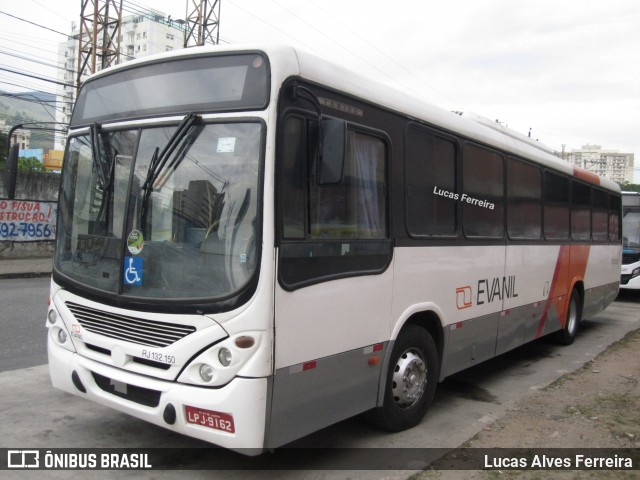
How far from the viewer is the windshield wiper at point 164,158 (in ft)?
12.4

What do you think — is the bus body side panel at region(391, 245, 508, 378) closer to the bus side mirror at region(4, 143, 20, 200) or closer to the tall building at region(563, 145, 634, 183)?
the bus side mirror at region(4, 143, 20, 200)

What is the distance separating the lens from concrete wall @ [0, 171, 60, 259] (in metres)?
18.8

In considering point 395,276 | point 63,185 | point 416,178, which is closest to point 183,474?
point 395,276

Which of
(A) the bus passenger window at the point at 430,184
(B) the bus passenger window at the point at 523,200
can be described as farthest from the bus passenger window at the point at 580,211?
(A) the bus passenger window at the point at 430,184

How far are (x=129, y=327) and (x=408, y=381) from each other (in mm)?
2445

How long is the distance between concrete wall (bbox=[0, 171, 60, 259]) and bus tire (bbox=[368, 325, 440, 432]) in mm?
16803

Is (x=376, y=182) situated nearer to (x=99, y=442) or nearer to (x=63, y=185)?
(x=63, y=185)

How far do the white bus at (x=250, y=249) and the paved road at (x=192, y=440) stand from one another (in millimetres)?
331

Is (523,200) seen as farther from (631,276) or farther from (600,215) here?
(631,276)

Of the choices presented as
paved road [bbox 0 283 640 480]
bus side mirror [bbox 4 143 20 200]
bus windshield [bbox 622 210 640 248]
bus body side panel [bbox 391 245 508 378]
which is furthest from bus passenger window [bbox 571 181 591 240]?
bus side mirror [bbox 4 143 20 200]

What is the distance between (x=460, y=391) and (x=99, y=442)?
3.97 meters

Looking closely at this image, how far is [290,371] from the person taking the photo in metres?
3.71

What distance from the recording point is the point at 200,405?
355 centimetres

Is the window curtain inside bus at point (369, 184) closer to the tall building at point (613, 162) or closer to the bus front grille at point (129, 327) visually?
the bus front grille at point (129, 327)
